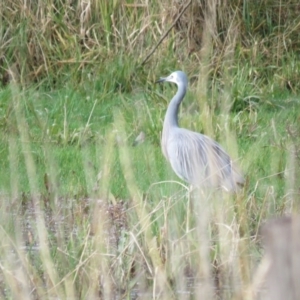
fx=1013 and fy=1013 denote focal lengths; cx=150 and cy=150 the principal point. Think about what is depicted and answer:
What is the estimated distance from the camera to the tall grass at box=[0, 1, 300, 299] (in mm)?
4281

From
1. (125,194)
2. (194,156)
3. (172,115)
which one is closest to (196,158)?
(194,156)

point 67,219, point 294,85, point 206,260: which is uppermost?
point 206,260

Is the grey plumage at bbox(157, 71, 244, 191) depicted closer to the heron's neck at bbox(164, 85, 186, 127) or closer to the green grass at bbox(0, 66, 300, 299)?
the heron's neck at bbox(164, 85, 186, 127)

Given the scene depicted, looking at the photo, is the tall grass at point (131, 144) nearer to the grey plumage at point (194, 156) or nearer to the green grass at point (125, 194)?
the green grass at point (125, 194)

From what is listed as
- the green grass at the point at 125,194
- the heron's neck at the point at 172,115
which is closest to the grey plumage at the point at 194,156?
the heron's neck at the point at 172,115

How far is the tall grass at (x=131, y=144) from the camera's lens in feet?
14.0

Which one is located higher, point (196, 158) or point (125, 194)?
point (196, 158)

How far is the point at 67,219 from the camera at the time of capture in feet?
17.7

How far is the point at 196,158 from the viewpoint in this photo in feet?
20.3

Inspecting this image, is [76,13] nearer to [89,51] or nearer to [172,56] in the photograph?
[89,51]

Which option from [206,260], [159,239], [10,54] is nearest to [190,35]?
[10,54]

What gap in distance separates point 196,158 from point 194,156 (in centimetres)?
6

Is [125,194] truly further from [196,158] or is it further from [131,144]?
[131,144]

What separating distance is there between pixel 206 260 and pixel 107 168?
0.62 metres
